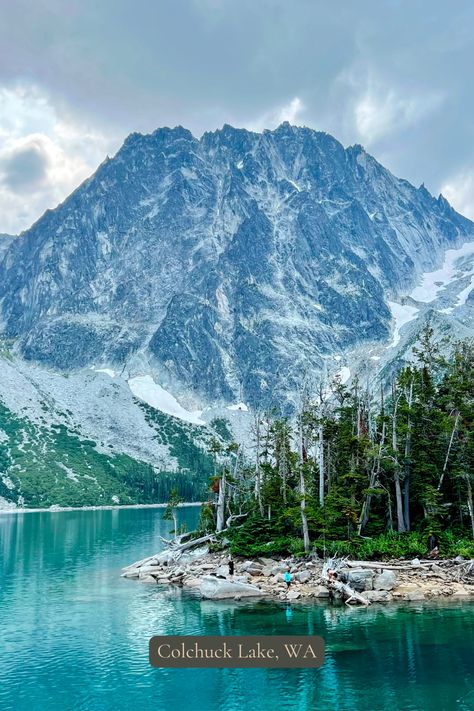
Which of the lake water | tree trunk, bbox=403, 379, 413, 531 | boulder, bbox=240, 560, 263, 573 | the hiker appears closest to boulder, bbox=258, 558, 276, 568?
boulder, bbox=240, 560, 263, 573

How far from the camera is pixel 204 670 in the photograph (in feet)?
104

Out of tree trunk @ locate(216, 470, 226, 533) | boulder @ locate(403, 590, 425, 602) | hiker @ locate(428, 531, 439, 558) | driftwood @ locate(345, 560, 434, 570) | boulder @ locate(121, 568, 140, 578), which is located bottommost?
boulder @ locate(403, 590, 425, 602)

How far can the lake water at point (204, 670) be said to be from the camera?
88.4ft

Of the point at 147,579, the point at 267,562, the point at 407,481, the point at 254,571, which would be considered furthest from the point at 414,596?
the point at 147,579

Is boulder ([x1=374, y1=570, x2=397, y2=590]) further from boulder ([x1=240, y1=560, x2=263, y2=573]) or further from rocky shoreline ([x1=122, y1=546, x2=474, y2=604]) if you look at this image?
boulder ([x1=240, y1=560, x2=263, y2=573])

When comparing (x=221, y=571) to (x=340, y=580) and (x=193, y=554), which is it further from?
(x=340, y=580)

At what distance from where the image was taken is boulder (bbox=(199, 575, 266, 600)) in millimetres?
47344

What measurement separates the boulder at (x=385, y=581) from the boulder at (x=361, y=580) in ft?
1.65

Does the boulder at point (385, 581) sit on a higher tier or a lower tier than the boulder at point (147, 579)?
higher

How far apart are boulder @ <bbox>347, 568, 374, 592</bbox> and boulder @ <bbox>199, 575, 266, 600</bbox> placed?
7610 mm

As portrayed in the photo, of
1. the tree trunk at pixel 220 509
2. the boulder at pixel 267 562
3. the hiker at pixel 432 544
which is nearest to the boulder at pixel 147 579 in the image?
the tree trunk at pixel 220 509

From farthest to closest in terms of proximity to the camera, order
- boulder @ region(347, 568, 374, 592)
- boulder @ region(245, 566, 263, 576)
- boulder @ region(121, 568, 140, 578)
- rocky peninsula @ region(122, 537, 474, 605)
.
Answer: boulder @ region(121, 568, 140, 578), boulder @ region(245, 566, 263, 576), boulder @ region(347, 568, 374, 592), rocky peninsula @ region(122, 537, 474, 605)

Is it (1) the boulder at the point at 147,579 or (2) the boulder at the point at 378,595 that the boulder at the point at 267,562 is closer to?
(1) the boulder at the point at 147,579

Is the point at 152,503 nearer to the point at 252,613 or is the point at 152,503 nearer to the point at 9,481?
the point at 9,481
